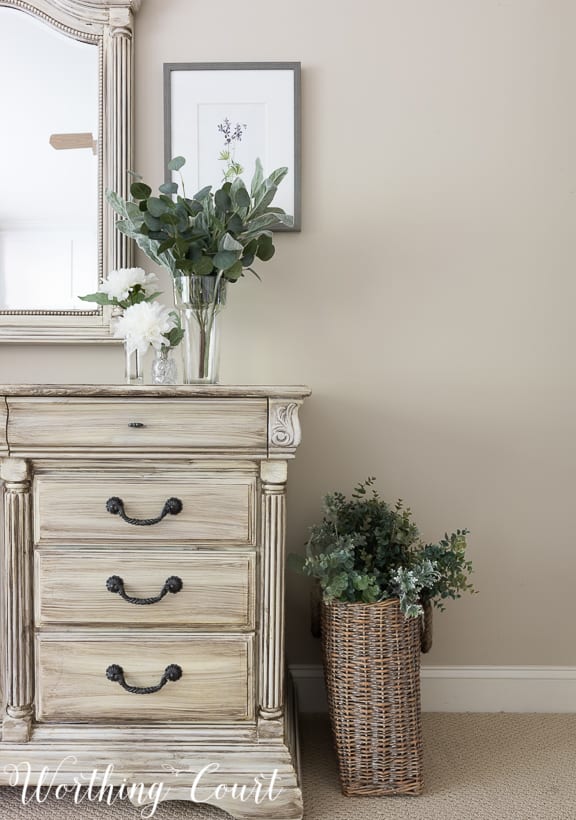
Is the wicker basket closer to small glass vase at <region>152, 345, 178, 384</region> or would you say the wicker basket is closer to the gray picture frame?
small glass vase at <region>152, 345, 178, 384</region>

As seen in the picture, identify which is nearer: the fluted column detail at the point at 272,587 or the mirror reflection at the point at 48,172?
the fluted column detail at the point at 272,587

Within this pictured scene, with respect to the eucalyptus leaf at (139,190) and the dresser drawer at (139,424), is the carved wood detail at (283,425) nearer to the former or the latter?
the dresser drawer at (139,424)

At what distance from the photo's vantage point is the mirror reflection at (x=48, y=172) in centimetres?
188

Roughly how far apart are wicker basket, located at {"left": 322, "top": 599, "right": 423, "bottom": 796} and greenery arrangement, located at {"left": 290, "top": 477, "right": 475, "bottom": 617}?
0.04 m

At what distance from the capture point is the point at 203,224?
63.6 inches

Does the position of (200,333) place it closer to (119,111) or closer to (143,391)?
(143,391)

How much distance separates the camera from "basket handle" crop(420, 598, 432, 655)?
5.57ft

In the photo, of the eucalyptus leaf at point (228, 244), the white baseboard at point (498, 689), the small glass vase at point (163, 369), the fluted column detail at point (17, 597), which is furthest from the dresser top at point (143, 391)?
the white baseboard at point (498, 689)

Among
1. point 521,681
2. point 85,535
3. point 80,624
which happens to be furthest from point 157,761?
point 521,681

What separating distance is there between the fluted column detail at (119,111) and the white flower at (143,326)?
0.35m

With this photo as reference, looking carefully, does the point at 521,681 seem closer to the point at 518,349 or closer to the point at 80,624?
the point at 518,349

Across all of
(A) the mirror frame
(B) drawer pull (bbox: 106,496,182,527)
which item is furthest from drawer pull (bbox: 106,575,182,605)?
(A) the mirror frame

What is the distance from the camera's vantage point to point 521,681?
1.97m

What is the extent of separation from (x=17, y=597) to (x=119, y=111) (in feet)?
4.24
